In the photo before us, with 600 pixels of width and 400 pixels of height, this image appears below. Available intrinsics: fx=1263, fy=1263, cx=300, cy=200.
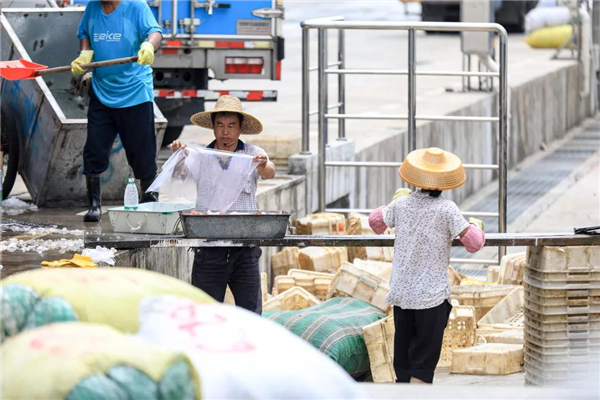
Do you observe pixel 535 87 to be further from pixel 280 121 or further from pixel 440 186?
pixel 440 186

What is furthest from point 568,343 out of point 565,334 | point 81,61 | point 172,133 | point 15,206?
point 172,133

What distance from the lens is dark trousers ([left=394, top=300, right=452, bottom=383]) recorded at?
5953mm

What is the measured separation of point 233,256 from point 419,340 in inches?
43.7

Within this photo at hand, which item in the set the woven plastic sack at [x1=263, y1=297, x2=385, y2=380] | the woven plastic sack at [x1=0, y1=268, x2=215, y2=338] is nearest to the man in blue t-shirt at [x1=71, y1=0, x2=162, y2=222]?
the woven plastic sack at [x1=263, y1=297, x2=385, y2=380]

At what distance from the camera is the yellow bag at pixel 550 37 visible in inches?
1038

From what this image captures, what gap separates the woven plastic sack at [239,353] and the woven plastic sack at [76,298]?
53mm

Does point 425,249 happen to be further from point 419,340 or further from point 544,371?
point 544,371

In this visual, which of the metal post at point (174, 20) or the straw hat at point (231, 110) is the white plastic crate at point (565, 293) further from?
the metal post at point (174, 20)

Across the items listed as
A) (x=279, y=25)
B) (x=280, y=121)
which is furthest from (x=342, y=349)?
(x=280, y=121)

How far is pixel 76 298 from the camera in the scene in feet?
10.8

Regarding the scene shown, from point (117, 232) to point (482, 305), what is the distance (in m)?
2.68

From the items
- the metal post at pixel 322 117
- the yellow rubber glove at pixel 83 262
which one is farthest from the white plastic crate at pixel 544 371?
the metal post at pixel 322 117

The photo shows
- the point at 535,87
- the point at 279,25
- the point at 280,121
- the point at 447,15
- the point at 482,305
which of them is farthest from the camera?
the point at 447,15

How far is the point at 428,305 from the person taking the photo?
19.4 ft
